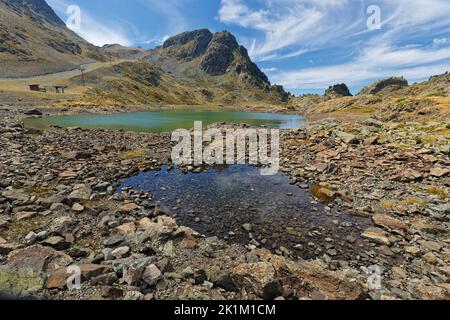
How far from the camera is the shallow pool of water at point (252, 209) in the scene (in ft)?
41.2

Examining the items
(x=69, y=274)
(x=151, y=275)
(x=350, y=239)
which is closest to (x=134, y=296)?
(x=151, y=275)

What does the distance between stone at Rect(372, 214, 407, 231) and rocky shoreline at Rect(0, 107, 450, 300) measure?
0.17 feet

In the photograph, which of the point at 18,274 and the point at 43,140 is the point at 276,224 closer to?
the point at 18,274

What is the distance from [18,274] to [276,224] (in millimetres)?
11313

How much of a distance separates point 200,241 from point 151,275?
147 inches

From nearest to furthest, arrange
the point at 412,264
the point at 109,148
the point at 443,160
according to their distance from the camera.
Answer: the point at 412,264
the point at 443,160
the point at 109,148

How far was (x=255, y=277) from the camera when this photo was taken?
8.05 meters

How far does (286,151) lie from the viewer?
3033cm

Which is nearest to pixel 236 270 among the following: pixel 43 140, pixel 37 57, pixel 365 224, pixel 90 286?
pixel 90 286

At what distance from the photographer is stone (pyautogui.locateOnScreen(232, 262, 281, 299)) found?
7.78 metres

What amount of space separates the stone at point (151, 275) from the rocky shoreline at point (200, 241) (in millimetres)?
33

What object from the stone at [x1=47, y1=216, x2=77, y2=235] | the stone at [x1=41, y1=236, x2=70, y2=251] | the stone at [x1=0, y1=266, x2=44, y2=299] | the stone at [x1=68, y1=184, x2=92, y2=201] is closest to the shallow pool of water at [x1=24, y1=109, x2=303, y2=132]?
the stone at [x1=68, y1=184, x2=92, y2=201]

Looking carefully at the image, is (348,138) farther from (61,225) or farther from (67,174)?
(61,225)
